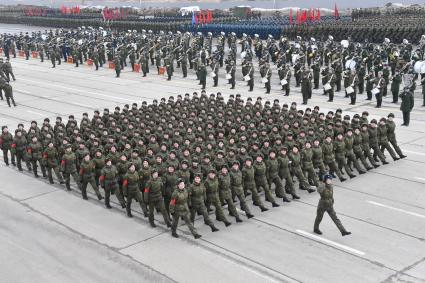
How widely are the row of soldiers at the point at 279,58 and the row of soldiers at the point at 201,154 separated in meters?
7.23

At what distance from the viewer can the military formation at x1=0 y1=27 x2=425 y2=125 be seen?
989 inches

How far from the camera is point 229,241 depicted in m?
11.5

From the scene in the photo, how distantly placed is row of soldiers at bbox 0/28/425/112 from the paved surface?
9224 mm

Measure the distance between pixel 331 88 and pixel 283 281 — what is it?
55.3 ft

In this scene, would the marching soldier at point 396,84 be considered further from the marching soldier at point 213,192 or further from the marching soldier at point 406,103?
the marching soldier at point 213,192

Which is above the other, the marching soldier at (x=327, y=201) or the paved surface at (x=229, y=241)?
the marching soldier at (x=327, y=201)

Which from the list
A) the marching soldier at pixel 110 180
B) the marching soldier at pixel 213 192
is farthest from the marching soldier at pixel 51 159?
the marching soldier at pixel 213 192

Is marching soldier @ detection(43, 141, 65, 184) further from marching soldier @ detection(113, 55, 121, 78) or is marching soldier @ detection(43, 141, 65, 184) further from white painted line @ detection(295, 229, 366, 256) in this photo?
marching soldier @ detection(113, 55, 121, 78)

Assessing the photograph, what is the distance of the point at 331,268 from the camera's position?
10219 millimetres

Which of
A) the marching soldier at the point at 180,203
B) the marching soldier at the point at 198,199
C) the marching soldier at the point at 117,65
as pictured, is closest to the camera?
the marching soldier at the point at 180,203

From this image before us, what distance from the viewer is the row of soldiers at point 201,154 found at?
486 inches

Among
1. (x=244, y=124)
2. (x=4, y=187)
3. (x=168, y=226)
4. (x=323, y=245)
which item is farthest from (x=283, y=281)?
(x=4, y=187)

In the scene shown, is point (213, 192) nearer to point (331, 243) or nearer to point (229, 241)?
point (229, 241)

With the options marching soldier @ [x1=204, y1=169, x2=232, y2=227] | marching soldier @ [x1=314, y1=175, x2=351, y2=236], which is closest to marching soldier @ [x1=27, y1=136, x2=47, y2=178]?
marching soldier @ [x1=204, y1=169, x2=232, y2=227]
